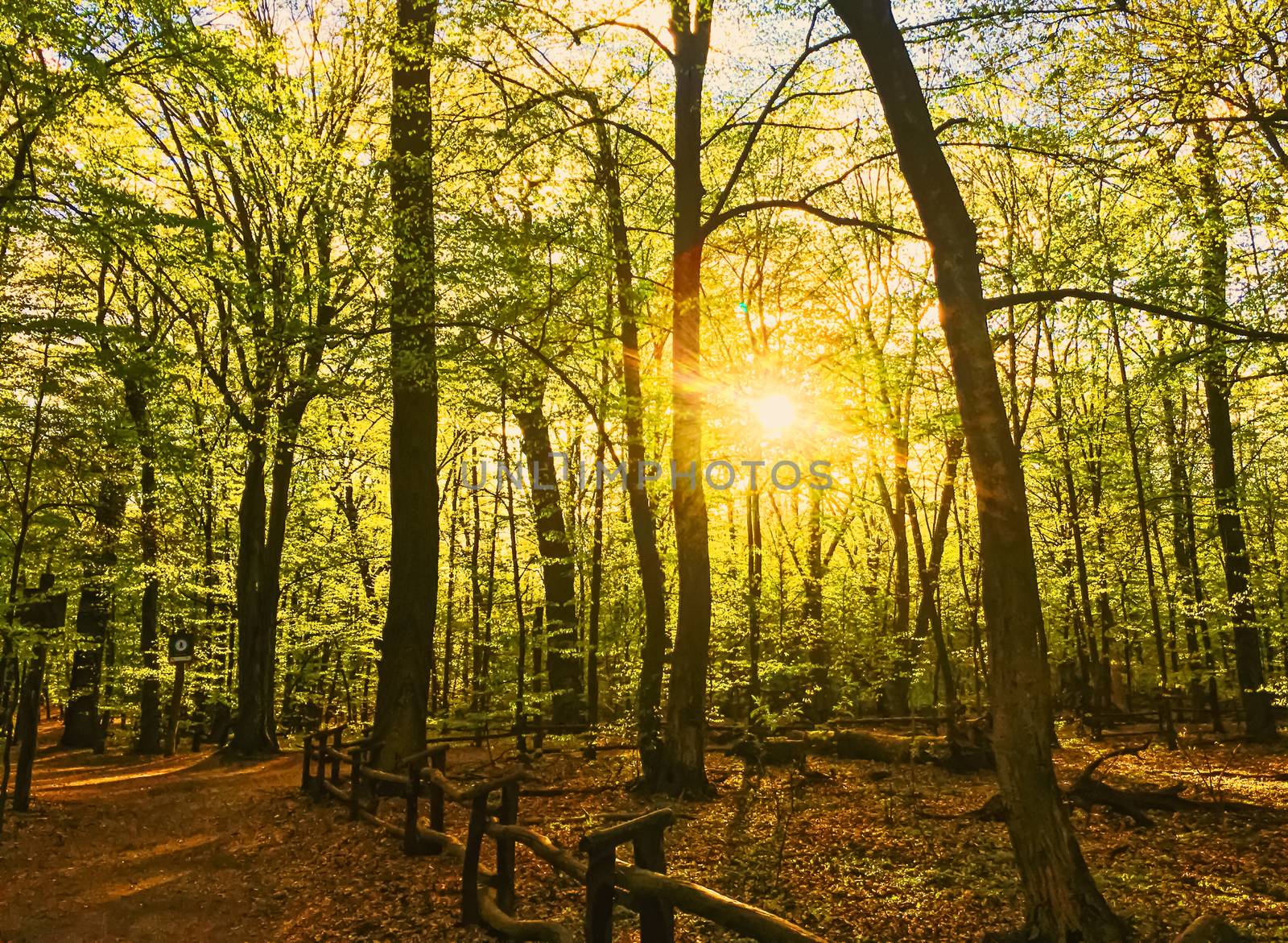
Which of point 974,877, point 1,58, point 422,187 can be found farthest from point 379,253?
point 974,877

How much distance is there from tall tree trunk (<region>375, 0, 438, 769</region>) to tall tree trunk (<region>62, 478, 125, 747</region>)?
4977 mm

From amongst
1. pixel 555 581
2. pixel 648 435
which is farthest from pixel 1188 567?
pixel 555 581

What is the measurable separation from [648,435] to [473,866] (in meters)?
10.9

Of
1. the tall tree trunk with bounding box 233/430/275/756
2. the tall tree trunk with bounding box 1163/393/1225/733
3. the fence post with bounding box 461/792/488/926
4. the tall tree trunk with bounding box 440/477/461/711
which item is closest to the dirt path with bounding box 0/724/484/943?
the fence post with bounding box 461/792/488/926

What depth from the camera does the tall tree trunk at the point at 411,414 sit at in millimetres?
11797

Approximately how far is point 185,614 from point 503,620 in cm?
911

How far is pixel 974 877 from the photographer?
7566mm

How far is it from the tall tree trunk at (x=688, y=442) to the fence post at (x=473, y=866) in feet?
16.6

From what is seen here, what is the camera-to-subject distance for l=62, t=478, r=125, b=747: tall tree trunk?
14656mm

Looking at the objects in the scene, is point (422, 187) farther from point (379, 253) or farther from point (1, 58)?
point (1, 58)

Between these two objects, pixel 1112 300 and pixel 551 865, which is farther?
pixel 551 865

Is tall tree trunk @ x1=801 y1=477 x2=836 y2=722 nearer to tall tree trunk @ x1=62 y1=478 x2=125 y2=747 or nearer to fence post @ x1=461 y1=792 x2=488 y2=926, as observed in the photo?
fence post @ x1=461 y1=792 x2=488 y2=926

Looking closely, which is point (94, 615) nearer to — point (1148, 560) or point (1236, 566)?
point (1148, 560)

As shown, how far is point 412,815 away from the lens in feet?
27.2
